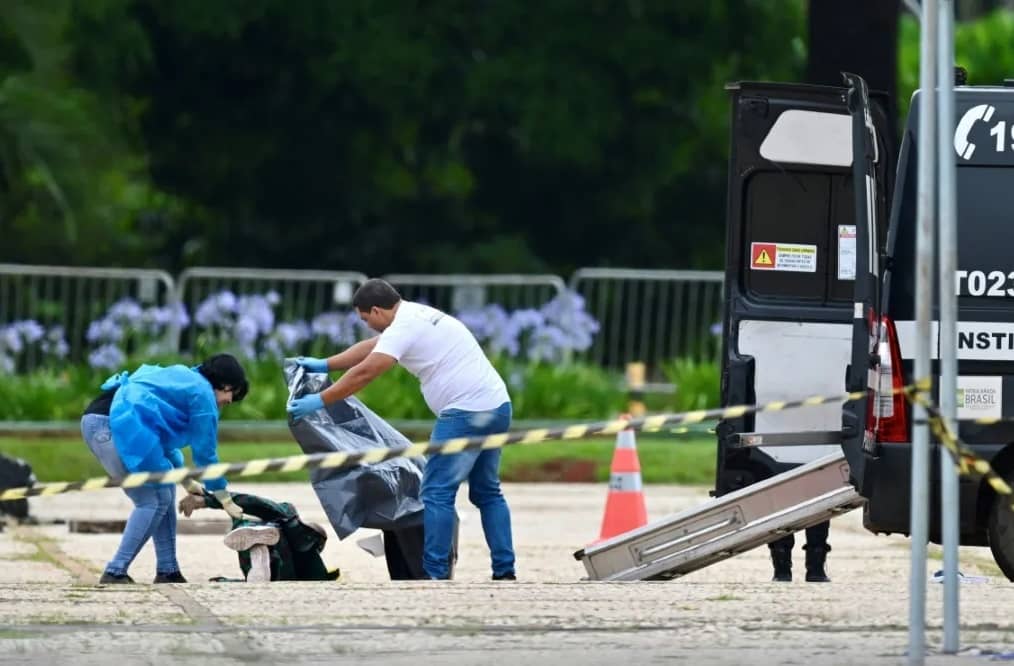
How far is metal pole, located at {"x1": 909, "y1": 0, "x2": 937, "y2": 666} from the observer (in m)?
7.27

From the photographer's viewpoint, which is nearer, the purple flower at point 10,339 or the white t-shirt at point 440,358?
the white t-shirt at point 440,358

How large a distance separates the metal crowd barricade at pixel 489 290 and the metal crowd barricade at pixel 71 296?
2169mm

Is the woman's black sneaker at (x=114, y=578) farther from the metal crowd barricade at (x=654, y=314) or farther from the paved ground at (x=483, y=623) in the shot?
the metal crowd barricade at (x=654, y=314)

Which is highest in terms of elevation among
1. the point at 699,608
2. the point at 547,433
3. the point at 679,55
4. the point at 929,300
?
the point at 679,55

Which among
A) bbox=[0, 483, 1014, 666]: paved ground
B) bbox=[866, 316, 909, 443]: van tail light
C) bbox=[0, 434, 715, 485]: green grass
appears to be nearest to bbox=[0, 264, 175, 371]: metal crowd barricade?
bbox=[0, 434, 715, 485]: green grass

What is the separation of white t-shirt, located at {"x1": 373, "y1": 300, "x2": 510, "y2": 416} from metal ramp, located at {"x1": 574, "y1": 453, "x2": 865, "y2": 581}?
0.95m

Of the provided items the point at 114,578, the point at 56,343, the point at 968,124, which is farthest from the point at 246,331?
the point at 968,124

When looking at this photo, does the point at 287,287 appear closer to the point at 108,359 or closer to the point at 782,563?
the point at 108,359

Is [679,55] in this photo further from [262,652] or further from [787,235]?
[262,652]

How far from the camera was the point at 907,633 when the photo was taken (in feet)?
26.6

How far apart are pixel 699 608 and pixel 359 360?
3081 millimetres

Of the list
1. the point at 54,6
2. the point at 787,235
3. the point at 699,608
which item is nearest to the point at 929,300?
the point at 699,608

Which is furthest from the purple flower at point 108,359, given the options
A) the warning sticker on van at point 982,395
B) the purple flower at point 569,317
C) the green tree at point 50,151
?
the warning sticker on van at point 982,395

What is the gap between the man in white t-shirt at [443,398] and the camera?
10812 millimetres
